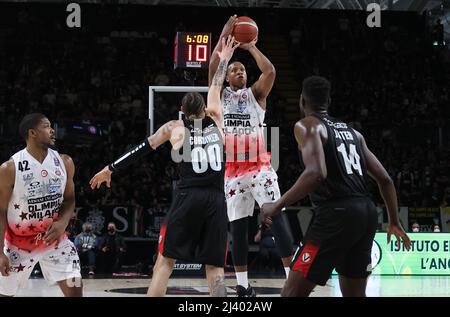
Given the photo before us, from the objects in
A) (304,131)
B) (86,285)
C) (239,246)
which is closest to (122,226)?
(86,285)

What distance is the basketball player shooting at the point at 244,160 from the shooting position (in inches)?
295

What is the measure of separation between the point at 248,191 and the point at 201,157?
1440 mm

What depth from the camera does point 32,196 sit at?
577cm

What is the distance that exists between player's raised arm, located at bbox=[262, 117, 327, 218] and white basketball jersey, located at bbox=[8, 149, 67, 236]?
1764 mm

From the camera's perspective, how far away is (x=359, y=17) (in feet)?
76.1

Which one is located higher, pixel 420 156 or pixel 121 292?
pixel 420 156

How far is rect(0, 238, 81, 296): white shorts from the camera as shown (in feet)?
18.7

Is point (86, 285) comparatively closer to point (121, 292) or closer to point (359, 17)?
point (121, 292)

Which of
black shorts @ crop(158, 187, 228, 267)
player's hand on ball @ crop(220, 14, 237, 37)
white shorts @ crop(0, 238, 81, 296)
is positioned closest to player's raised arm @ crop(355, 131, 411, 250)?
black shorts @ crop(158, 187, 228, 267)

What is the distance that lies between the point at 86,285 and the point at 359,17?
1480 cm

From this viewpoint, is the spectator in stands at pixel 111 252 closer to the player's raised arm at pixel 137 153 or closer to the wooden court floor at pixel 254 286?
the wooden court floor at pixel 254 286

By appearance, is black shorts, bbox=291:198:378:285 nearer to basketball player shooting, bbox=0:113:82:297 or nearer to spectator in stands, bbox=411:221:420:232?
basketball player shooting, bbox=0:113:82:297

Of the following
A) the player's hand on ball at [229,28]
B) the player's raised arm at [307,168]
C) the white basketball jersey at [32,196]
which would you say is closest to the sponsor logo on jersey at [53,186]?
the white basketball jersey at [32,196]
